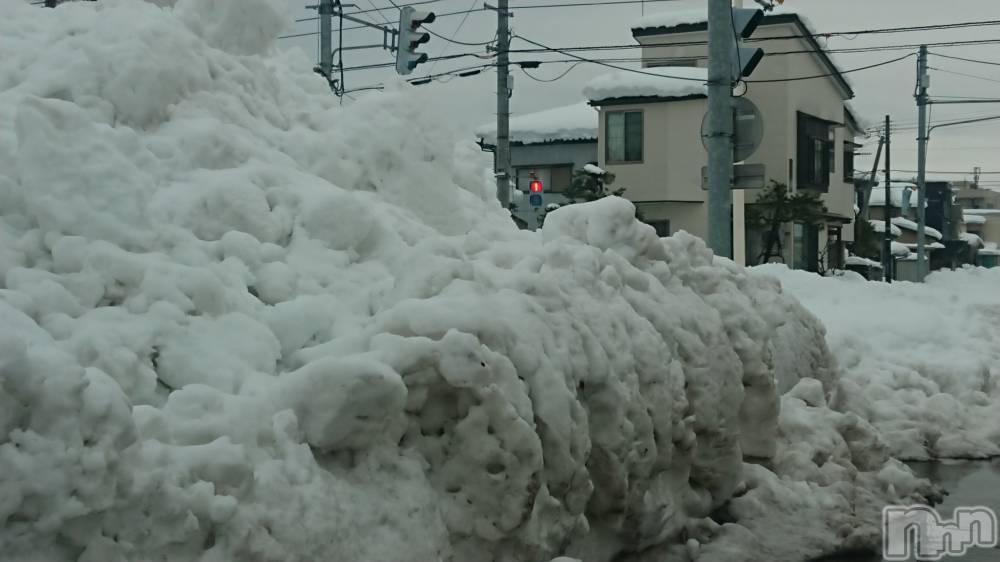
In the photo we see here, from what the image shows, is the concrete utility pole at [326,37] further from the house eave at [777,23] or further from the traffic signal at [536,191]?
the house eave at [777,23]

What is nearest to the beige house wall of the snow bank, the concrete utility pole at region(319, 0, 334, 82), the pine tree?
the pine tree

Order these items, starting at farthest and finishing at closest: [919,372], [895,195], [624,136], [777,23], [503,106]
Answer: [895,195] < [624,136] < [777,23] < [503,106] < [919,372]

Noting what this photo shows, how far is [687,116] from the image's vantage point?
29.5 metres

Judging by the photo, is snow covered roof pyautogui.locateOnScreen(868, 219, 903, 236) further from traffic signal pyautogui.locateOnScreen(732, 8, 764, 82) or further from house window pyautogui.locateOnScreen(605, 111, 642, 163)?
traffic signal pyautogui.locateOnScreen(732, 8, 764, 82)

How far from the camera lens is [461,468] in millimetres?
4211

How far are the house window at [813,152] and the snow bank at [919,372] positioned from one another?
60.3 ft

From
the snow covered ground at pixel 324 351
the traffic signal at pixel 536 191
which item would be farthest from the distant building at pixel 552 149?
the snow covered ground at pixel 324 351

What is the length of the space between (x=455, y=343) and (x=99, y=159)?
5.70ft

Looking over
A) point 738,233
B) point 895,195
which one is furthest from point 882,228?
point 738,233

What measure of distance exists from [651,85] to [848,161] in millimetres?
12219

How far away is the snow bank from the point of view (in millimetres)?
8367

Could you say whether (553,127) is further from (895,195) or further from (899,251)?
(895,195)

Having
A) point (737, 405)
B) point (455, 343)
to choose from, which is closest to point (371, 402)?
point (455, 343)

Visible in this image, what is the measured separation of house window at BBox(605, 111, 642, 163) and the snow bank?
16809 millimetres
